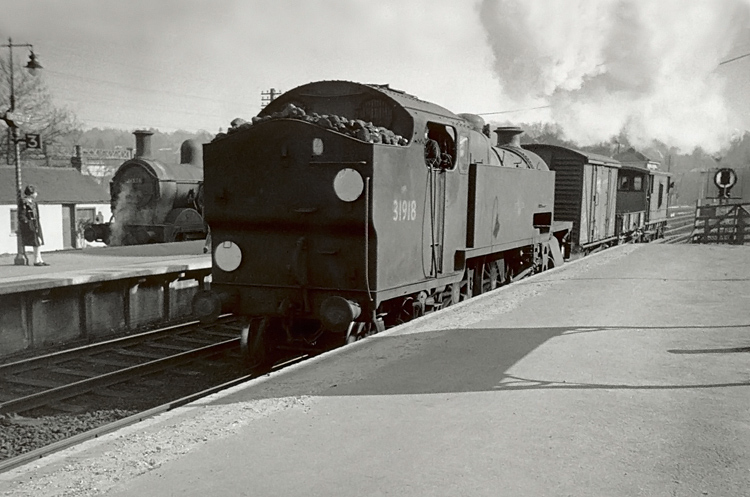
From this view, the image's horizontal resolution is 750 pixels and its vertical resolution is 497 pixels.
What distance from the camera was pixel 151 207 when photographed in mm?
17156

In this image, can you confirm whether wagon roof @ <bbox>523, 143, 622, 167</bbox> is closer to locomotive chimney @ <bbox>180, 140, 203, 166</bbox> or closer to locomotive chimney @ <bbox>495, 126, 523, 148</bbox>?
locomotive chimney @ <bbox>495, 126, 523, 148</bbox>

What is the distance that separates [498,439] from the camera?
12.2 ft

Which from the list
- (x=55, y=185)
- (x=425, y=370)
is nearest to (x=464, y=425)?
(x=425, y=370)

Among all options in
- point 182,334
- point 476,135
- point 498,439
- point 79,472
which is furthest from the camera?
point 182,334

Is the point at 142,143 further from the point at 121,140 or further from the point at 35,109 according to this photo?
the point at 121,140

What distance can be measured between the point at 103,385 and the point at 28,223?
6.03 m

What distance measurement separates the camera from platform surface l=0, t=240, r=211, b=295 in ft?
31.3

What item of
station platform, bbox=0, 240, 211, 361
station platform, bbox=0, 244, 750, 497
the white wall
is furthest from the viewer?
the white wall

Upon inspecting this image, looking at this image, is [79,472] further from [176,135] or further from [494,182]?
[176,135]

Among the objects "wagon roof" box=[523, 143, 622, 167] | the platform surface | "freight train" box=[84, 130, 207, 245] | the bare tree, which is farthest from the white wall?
"wagon roof" box=[523, 143, 622, 167]

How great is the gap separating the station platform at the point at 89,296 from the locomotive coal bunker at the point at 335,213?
13.8 ft

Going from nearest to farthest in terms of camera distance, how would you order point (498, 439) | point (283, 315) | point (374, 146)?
point (498, 439), point (374, 146), point (283, 315)

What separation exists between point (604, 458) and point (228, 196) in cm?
451

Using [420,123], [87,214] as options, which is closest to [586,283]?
[420,123]
